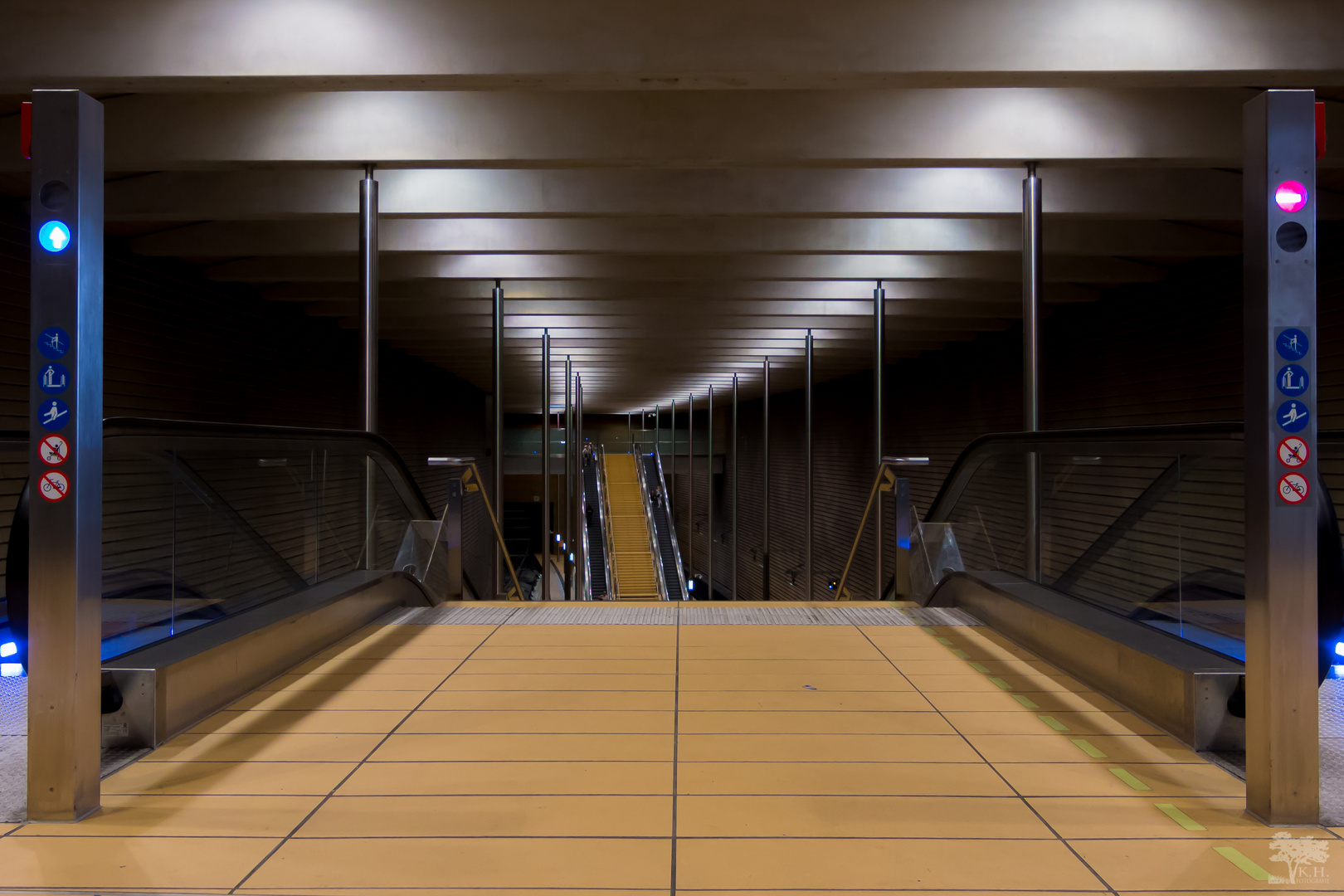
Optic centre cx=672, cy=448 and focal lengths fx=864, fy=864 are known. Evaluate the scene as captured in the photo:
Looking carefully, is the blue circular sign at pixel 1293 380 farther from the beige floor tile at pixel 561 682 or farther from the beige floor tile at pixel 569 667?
the beige floor tile at pixel 569 667

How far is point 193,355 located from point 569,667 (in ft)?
21.3

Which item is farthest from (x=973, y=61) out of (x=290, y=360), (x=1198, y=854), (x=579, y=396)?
(x=579, y=396)

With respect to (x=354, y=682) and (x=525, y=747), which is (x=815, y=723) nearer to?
(x=525, y=747)

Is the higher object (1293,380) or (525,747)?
(1293,380)

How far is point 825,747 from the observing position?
2.49 metres

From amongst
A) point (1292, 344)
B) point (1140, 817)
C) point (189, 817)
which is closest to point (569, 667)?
point (189, 817)

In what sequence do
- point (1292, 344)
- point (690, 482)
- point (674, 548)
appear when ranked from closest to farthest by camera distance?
point (1292, 344) → point (690, 482) → point (674, 548)

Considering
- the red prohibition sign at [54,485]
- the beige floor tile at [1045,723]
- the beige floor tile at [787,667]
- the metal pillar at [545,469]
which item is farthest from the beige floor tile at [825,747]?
the metal pillar at [545,469]

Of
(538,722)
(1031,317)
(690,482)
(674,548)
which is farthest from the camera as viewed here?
(674,548)

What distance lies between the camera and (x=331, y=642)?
3.73 metres

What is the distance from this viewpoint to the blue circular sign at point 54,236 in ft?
6.33

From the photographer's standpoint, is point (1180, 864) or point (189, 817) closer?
point (1180, 864)

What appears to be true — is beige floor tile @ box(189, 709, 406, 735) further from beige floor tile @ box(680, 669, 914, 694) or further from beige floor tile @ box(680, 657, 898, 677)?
beige floor tile @ box(680, 657, 898, 677)

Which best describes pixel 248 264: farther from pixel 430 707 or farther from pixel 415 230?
pixel 430 707
